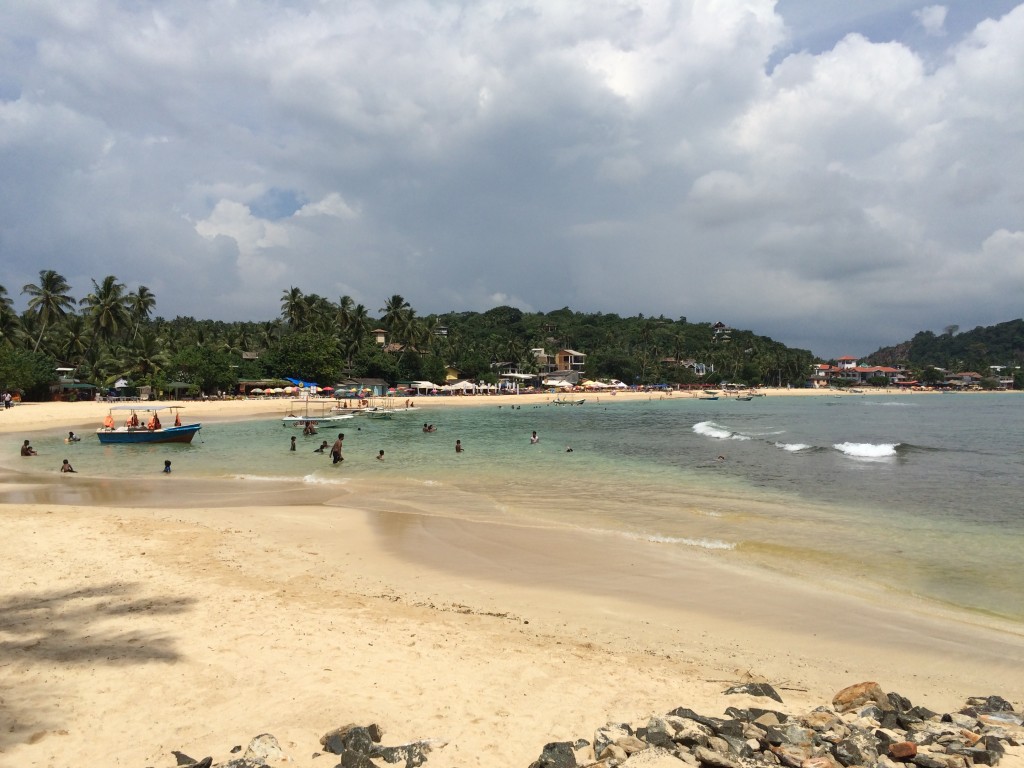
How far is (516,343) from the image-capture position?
118 meters

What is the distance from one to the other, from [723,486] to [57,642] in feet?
60.3

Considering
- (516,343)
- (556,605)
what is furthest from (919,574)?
(516,343)

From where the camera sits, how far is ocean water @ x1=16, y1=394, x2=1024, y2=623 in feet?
39.0

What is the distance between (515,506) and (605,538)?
13.8ft

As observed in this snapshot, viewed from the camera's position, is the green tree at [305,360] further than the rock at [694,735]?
Yes

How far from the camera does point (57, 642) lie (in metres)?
6.57

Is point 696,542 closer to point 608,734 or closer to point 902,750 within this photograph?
point 902,750

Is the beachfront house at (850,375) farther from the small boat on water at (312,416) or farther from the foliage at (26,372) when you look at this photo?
the foliage at (26,372)

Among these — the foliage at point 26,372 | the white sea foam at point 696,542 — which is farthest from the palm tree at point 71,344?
the white sea foam at point 696,542

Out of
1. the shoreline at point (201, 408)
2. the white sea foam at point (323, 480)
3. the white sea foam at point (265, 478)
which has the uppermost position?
the shoreline at point (201, 408)

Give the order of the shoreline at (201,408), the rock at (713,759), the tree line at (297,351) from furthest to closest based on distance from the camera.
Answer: the tree line at (297,351)
the shoreline at (201,408)
the rock at (713,759)

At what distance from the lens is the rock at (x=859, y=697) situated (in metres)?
5.66

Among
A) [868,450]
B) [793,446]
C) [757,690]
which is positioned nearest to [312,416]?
[793,446]

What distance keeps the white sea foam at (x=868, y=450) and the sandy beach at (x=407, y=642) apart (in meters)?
22.7
